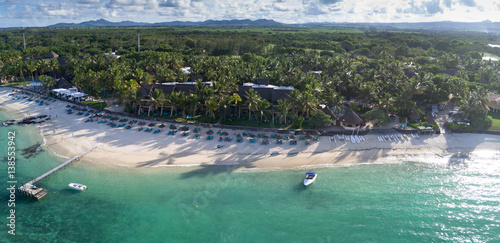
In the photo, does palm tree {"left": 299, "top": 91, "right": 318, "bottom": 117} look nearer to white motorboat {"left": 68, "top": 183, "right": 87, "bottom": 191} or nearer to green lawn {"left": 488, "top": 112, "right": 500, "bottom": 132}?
green lawn {"left": 488, "top": 112, "right": 500, "bottom": 132}

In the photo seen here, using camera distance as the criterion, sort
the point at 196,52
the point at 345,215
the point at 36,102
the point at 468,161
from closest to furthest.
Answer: the point at 345,215, the point at 468,161, the point at 36,102, the point at 196,52

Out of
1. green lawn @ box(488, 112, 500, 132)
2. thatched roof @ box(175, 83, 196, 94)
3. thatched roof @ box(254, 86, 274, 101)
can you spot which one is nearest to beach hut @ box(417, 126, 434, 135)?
green lawn @ box(488, 112, 500, 132)

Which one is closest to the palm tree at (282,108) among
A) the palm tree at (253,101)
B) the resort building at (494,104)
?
the palm tree at (253,101)

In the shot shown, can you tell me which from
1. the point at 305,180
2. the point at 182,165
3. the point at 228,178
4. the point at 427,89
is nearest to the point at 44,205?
the point at 182,165

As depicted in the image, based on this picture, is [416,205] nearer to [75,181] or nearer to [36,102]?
[75,181]

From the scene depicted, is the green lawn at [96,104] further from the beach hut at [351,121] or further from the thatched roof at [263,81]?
the beach hut at [351,121]

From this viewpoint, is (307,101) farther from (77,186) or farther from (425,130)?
(77,186)
